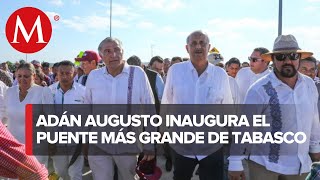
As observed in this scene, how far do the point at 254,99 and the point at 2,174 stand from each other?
2.34 m

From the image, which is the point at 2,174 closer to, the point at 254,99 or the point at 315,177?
the point at 315,177

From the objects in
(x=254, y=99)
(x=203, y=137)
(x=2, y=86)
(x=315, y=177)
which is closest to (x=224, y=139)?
(x=203, y=137)

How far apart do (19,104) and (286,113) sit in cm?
296

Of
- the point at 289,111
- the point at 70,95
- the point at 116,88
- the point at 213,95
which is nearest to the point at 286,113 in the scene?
the point at 289,111

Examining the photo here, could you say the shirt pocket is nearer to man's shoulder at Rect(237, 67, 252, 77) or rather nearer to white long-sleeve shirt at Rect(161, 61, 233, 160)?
white long-sleeve shirt at Rect(161, 61, 233, 160)

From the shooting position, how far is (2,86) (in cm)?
537

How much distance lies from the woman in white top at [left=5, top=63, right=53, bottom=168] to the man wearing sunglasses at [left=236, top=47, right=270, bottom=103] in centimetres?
279

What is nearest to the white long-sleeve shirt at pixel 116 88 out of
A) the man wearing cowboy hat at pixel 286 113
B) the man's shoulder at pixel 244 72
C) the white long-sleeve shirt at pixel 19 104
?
the white long-sleeve shirt at pixel 19 104

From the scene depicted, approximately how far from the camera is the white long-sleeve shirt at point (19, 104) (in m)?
4.54

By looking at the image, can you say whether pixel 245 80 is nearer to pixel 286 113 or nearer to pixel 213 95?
pixel 213 95

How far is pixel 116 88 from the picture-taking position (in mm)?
3990

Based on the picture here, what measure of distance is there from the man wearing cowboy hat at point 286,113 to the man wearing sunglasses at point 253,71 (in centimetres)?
227

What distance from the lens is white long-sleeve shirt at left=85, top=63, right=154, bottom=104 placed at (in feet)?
13.1

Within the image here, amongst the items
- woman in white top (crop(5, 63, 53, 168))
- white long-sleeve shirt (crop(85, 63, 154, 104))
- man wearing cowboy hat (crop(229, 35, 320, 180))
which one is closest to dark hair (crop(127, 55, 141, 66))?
woman in white top (crop(5, 63, 53, 168))
